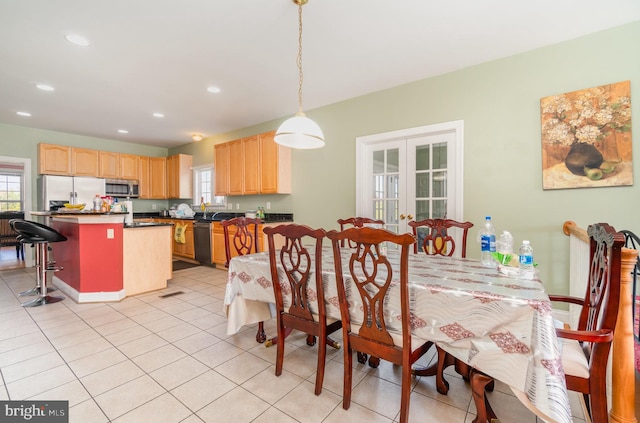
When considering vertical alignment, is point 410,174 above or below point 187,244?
above

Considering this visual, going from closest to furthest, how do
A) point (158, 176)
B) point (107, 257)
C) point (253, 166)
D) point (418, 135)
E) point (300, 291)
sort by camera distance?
point (300, 291), point (107, 257), point (418, 135), point (253, 166), point (158, 176)

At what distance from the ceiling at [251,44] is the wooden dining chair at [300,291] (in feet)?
5.90

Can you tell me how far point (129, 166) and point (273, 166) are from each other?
3.98 m

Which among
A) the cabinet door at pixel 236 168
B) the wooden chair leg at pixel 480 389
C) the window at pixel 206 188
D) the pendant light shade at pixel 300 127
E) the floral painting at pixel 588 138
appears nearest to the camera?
the wooden chair leg at pixel 480 389

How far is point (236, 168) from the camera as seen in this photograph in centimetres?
538

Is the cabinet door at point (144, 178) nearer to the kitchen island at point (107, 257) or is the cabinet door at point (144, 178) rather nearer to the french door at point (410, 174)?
Result: the kitchen island at point (107, 257)

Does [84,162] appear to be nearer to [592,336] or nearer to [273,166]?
[273,166]

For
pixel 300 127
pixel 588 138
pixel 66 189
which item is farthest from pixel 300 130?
pixel 66 189

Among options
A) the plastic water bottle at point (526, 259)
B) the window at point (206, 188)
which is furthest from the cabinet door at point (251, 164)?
the plastic water bottle at point (526, 259)

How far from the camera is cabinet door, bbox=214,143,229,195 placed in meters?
5.57

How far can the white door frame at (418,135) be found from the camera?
3219mm

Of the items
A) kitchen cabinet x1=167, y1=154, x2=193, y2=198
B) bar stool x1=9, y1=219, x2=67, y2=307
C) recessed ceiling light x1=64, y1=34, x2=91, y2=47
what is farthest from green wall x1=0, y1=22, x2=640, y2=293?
kitchen cabinet x1=167, y1=154, x2=193, y2=198

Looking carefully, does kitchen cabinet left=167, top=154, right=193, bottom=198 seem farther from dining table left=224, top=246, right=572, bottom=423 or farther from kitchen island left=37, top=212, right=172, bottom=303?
dining table left=224, top=246, right=572, bottom=423

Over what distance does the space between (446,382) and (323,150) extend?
340 centimetres
